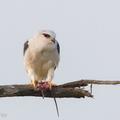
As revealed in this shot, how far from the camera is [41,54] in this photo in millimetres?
10820

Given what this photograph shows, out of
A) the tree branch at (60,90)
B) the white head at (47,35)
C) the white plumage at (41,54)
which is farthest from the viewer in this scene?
the white plumage at (41,54)

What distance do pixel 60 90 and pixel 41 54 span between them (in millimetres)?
1654

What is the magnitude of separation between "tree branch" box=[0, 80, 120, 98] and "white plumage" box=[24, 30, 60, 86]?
1187mm

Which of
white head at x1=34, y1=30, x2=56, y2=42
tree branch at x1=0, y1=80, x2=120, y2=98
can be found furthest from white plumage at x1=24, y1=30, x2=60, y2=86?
tree branch at x1=0, y1=80, x2=120, y2=98

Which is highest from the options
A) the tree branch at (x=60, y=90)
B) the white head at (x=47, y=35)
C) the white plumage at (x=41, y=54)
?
the white head at (x=47, y=35)

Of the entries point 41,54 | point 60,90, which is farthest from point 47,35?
point 60,90

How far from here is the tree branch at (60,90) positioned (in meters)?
9.02

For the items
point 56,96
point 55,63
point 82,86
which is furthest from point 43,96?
→ point 55,63

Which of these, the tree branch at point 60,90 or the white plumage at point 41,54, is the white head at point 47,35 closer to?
the white plumage at point 41,54

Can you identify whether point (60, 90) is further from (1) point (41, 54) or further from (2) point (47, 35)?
(2) point (47, 35)

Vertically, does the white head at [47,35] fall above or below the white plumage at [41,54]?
above

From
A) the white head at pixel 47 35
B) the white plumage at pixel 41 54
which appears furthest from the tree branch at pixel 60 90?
the white head at pixel 47 35

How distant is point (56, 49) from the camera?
11000mm

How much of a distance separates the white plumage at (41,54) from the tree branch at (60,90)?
119 centimetres
